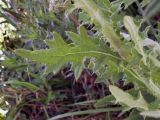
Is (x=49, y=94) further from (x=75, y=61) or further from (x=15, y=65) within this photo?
(x=75, y=61)

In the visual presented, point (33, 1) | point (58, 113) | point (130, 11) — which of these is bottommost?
point (58, 113)

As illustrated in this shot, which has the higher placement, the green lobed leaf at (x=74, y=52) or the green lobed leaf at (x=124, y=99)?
Result: the green lobed leaf at (x=74, y=52)

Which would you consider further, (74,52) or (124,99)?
(74,52)

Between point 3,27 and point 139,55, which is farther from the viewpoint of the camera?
point 3,27

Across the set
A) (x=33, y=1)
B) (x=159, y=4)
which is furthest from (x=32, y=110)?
(x=159, y=4)

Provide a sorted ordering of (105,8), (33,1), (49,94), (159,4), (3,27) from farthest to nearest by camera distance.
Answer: (3,27) < (33,1) < (49,94) < (105,8) < (159,4)

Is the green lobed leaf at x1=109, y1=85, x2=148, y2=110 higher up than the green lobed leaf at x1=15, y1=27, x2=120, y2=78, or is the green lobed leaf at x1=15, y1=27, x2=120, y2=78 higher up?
the green lobed leaf at x1=15, y1=27, x2=120, y2=78

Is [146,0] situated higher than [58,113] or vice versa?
[146,0]

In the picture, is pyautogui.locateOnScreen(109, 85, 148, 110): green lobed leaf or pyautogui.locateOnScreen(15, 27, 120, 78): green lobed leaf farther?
pyautogui.locateOnScreen(15, 27, 120, 78): green lobed leaf

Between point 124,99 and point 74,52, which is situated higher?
point 74,52

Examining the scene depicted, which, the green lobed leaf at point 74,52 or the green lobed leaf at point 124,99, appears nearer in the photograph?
the green lobed leaf at point 124,99

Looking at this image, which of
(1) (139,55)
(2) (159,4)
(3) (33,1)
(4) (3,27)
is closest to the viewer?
(2) (159,4)
